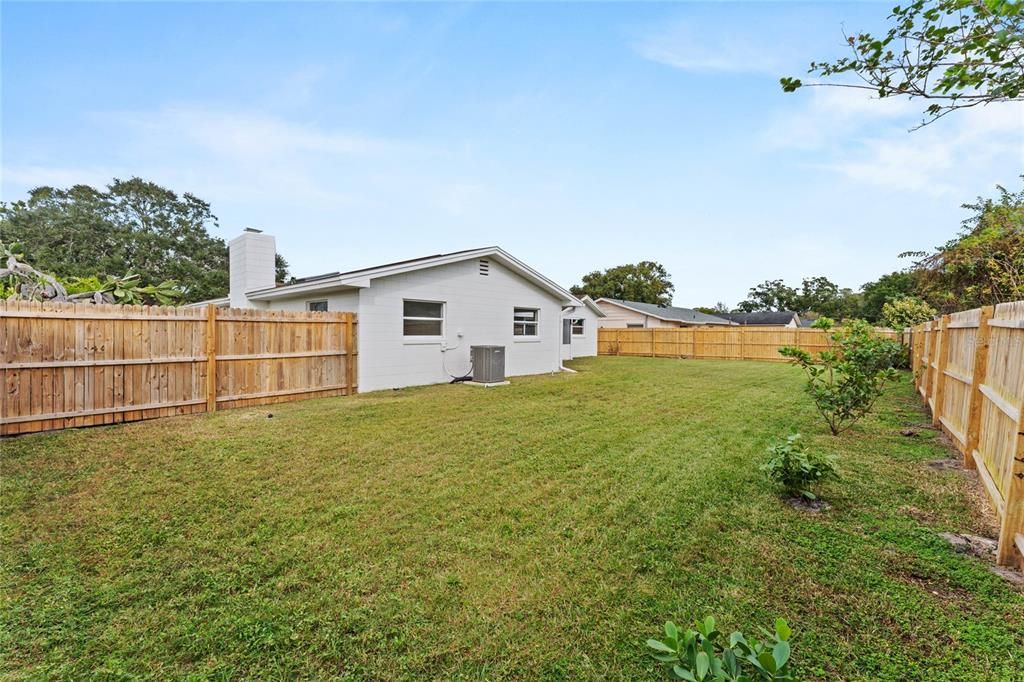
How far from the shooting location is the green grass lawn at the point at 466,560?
1.91 m

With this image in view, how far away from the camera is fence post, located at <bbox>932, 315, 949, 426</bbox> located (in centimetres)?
588

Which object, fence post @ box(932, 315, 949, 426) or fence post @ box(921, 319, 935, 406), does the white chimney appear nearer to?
fence post @ box(932, 315, 949, 426)

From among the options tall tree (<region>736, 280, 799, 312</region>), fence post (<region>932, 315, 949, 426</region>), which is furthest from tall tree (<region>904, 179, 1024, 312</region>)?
tall tree (<region>736, 280, 799, 312</region>)

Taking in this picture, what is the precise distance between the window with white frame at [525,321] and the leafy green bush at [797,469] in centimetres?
942

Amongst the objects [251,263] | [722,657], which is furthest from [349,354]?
[722,657]

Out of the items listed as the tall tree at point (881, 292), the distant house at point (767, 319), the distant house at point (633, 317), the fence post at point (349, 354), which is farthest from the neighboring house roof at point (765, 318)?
the fence post at point (349, 354)

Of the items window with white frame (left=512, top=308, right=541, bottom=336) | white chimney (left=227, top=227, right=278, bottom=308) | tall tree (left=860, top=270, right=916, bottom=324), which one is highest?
tall tree (left=860, top=270, right=916, bottom=324)

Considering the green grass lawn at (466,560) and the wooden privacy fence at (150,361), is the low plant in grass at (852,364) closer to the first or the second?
the green grass lawn at (466,560)

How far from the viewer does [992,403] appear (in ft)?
11.4

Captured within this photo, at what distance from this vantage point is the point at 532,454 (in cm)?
486

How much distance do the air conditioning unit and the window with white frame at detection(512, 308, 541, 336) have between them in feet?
7.13

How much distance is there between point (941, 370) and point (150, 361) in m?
11.2

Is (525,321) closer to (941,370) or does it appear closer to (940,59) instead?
(941,370)

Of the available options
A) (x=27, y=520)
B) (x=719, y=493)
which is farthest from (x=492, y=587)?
(x=27, y=520)
